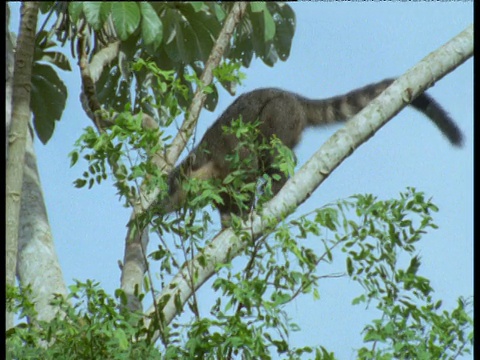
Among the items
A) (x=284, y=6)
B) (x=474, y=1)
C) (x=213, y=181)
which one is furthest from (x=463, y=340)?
(x=284, y=6)

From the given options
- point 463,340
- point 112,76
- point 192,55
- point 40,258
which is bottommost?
point 463,340

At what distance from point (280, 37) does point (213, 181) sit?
128 centimetres

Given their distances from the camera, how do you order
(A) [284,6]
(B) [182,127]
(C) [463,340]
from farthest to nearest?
(A) [284,6]
(B) [182,127]
(C) [463,340]

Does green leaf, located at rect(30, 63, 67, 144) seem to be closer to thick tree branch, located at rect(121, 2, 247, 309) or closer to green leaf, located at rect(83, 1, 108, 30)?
thick tree branch, located at rect(121, 2, 247, 309)

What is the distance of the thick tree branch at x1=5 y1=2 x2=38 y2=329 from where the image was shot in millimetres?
2729

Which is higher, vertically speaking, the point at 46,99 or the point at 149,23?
the point at 46,99

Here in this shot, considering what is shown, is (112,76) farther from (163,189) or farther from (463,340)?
(463,340)

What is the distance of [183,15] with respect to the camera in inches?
141

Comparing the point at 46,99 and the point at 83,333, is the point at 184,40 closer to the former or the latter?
the point at 46,99

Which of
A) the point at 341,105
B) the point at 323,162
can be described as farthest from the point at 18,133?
the point at 341,105

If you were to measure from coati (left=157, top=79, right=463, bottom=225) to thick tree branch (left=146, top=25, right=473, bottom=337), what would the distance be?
1050 mm

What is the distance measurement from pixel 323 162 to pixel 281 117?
1692mm

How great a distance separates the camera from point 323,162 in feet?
10.1

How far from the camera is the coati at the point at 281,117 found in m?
4.45
